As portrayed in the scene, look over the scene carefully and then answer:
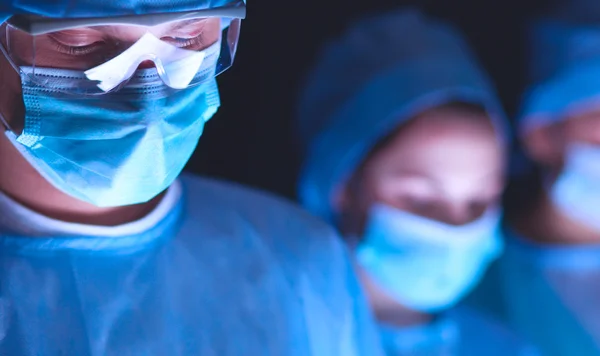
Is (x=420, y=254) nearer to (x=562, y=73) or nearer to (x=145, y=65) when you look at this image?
(x=562, y=73)

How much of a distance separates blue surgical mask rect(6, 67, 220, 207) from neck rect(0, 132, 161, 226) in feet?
0.08

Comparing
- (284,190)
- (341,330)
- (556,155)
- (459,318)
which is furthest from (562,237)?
(341,330)

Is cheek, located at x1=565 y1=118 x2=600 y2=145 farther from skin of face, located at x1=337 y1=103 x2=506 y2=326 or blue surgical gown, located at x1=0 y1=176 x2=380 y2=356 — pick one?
blue surgical gown, located at x1=0 y1=176 x2=380 y2=356

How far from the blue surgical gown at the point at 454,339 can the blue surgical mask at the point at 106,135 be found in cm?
118

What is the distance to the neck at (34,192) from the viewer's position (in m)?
1.16

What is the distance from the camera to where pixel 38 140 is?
109 cm

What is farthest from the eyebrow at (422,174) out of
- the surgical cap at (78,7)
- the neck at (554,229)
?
the surgical cap at (78,7)

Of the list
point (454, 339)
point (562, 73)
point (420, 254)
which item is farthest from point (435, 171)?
point (562, 73)

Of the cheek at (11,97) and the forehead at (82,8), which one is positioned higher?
the forehead at (82,8)

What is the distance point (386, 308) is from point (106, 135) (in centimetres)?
128

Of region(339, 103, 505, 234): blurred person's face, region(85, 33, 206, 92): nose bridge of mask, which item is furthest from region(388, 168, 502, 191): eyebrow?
region(85, 33, 206, 92): nose bridge of mask

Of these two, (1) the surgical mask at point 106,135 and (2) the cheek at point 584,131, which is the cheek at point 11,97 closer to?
(1) the surgical mask at point 106,135

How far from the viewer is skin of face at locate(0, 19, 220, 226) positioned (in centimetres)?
106

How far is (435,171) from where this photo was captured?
77.6 inches
